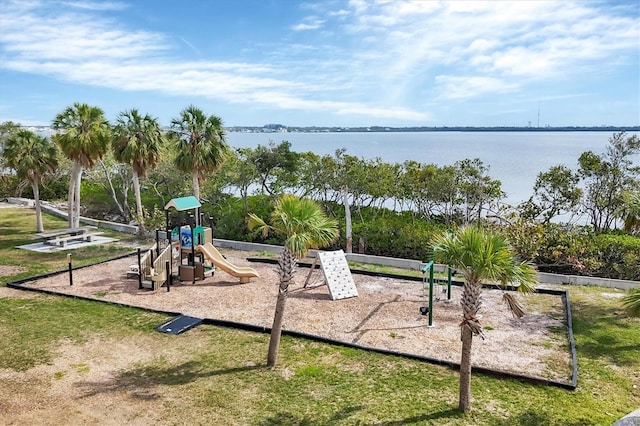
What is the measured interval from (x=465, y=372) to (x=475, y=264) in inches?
67.9

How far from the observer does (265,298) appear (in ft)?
42.7

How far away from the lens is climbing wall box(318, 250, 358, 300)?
42.9ft

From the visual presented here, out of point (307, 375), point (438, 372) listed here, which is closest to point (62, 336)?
point (307, 375)

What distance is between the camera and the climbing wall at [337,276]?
515 inches

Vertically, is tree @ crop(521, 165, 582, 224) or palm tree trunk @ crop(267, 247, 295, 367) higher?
tree @ crop(521, 165, 582, 224)

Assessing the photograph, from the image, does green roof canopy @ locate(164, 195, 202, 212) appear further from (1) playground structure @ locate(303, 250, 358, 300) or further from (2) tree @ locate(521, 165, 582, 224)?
(2) tree @ locate(521, 165, 582, 224)

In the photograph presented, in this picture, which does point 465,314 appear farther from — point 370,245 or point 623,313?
point 370,245

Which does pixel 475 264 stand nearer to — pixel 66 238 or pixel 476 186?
pixel 476 186

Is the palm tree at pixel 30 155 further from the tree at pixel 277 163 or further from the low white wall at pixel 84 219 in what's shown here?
the tree at pixel 277 163

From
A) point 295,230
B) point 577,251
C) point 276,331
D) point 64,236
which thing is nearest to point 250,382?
point 276,331

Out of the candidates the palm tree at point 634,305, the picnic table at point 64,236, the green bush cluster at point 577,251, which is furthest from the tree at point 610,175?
the picnic table at point 64,236

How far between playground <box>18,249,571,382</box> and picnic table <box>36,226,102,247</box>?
4.30m

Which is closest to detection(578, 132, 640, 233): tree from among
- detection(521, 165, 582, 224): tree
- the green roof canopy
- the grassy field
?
detection(521, 165, 582, 224): tree

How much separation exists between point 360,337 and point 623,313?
21.5ft
